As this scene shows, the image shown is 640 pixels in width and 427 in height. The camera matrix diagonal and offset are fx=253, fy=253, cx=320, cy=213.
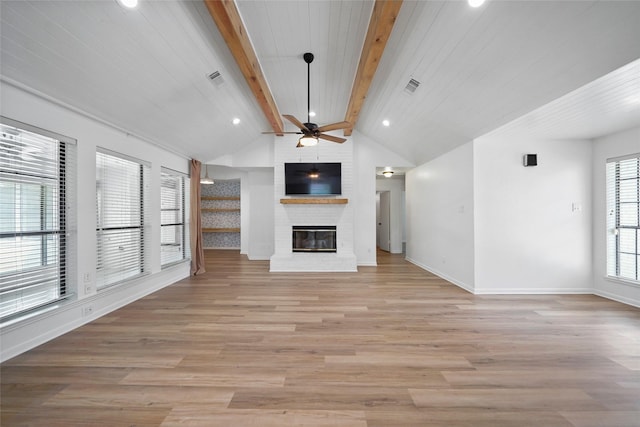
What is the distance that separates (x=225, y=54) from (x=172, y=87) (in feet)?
2.65

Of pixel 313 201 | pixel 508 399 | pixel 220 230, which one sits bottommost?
pixel 508 399

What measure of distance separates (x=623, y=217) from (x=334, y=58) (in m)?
4.81

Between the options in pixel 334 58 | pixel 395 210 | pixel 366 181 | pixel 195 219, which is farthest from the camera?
pixel 395 210

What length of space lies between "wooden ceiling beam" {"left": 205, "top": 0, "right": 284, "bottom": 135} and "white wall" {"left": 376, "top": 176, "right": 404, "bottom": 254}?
5.69 meters

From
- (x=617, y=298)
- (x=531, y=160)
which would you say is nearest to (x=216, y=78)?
(x=531, y=160)

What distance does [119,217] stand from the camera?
3.72 m

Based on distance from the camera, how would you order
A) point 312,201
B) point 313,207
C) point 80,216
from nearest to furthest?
point 80,216, point 312,201, point 313,207

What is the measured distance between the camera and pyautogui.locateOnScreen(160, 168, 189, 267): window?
15.9 ft

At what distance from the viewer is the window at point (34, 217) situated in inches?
93.0

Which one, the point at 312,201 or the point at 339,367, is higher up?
the point at 312,201

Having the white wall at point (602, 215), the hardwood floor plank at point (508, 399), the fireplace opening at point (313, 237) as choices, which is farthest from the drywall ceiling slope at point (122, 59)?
the white wall at point (602, 215)

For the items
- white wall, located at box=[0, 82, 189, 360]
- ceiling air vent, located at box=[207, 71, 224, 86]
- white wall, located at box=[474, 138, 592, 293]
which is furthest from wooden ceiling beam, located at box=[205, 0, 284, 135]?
white wall, located at box=[474, 138, 592, 293]

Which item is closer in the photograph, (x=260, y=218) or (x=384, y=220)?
(x=260, y=218)

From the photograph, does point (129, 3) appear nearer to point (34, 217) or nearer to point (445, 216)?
point (34, 217)
